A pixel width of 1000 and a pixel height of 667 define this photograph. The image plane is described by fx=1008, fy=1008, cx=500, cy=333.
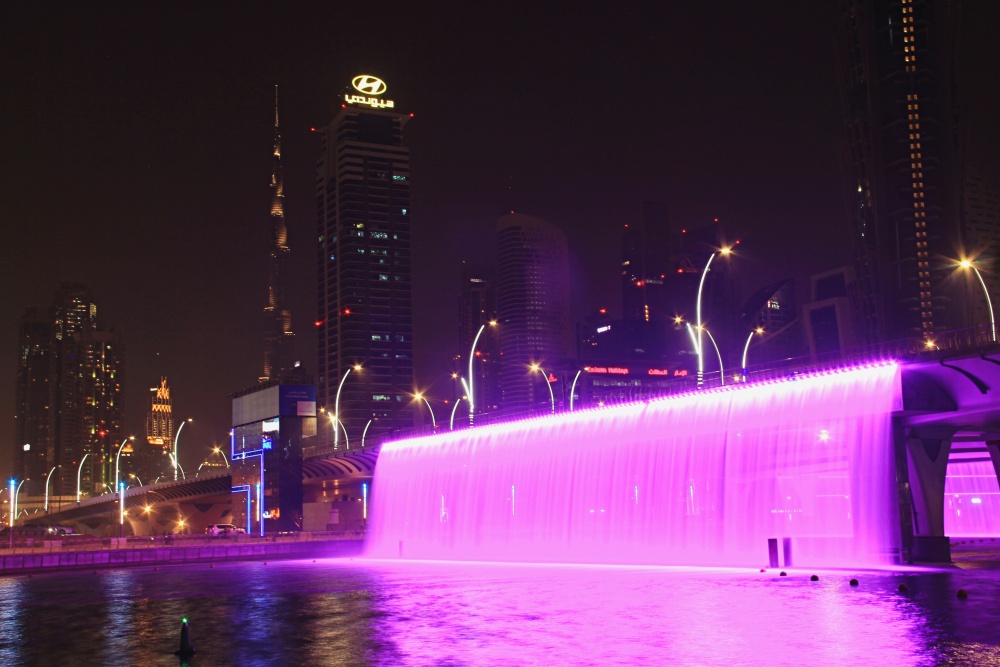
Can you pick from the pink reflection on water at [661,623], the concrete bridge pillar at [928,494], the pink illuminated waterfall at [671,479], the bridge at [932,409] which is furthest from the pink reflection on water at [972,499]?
the pink reflection on water at [661,623]

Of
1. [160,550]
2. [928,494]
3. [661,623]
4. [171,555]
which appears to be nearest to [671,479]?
[928,494]

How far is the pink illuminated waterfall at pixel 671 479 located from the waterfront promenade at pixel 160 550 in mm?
6711

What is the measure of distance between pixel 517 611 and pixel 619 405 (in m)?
38.2

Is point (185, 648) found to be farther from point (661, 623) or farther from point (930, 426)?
point (930, 426)

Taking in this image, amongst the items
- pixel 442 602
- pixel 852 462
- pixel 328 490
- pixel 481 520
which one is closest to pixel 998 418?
pixel 852 462

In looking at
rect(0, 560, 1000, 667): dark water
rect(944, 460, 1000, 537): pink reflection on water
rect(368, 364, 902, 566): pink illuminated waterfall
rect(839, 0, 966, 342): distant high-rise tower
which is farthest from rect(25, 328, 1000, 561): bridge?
rect(839, 0, 966, 342): distant high-rise tower

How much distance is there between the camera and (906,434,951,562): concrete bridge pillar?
4728 centimetres

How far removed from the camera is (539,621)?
28.6 m

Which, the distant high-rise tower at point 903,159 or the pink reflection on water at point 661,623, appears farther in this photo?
the distant high-rise tower at point 903,159

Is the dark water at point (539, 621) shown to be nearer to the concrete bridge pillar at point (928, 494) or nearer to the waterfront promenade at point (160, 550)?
the concrete bridge pillar at point (928, 494)

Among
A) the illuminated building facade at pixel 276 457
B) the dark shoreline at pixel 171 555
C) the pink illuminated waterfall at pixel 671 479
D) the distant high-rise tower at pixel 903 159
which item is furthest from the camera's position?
the distant high-rise tower at pixel 903 159

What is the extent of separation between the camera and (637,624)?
26.7 metres

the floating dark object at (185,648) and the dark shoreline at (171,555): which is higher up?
the floating dark object at (185,648)

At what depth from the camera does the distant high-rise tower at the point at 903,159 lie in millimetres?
162125
